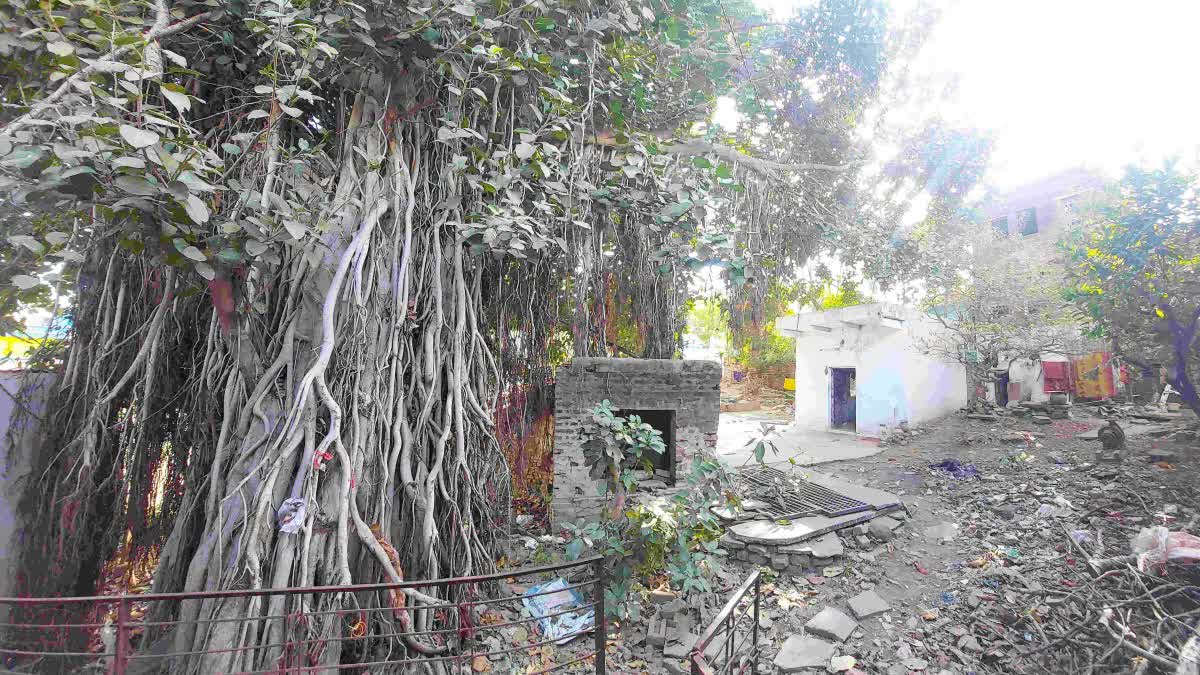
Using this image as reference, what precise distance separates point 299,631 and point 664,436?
137 inches

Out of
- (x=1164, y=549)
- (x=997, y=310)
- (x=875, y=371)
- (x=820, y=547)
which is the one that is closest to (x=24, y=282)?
(x=820, y=547)

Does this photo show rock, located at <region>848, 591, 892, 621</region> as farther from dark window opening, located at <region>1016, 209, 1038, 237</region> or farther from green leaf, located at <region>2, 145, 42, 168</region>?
dark window opening, located at <region>1016, 209, 1038, 237</region>

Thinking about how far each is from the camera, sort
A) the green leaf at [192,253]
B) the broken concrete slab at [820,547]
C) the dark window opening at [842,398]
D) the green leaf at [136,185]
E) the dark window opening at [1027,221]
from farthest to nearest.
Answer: the dark window opening at [1027,221] < the dark window opening at [842,398] < the broken concrete slab at [820,547] < the green leaf at [192,253] < the green leaf at [136,185]

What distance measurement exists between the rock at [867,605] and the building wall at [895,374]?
616 cm

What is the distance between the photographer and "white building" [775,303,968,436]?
9398 millimetres

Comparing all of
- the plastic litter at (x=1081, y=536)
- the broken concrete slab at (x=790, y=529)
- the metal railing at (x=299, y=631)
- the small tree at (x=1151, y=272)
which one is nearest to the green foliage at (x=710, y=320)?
the broken concrete slab at (x=790, y=529)

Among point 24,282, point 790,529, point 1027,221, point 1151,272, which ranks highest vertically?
point 1027,221

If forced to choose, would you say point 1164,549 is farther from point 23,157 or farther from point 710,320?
point 710,320

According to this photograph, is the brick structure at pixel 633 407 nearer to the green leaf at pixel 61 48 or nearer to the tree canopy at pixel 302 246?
the tree canopy at pixel 302 246

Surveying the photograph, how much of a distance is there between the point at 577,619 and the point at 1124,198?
7.36 meters

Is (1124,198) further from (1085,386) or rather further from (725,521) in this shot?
(1085,386)

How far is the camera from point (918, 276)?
281 inches

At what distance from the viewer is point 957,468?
6.94 m

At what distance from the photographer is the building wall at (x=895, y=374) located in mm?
9422
